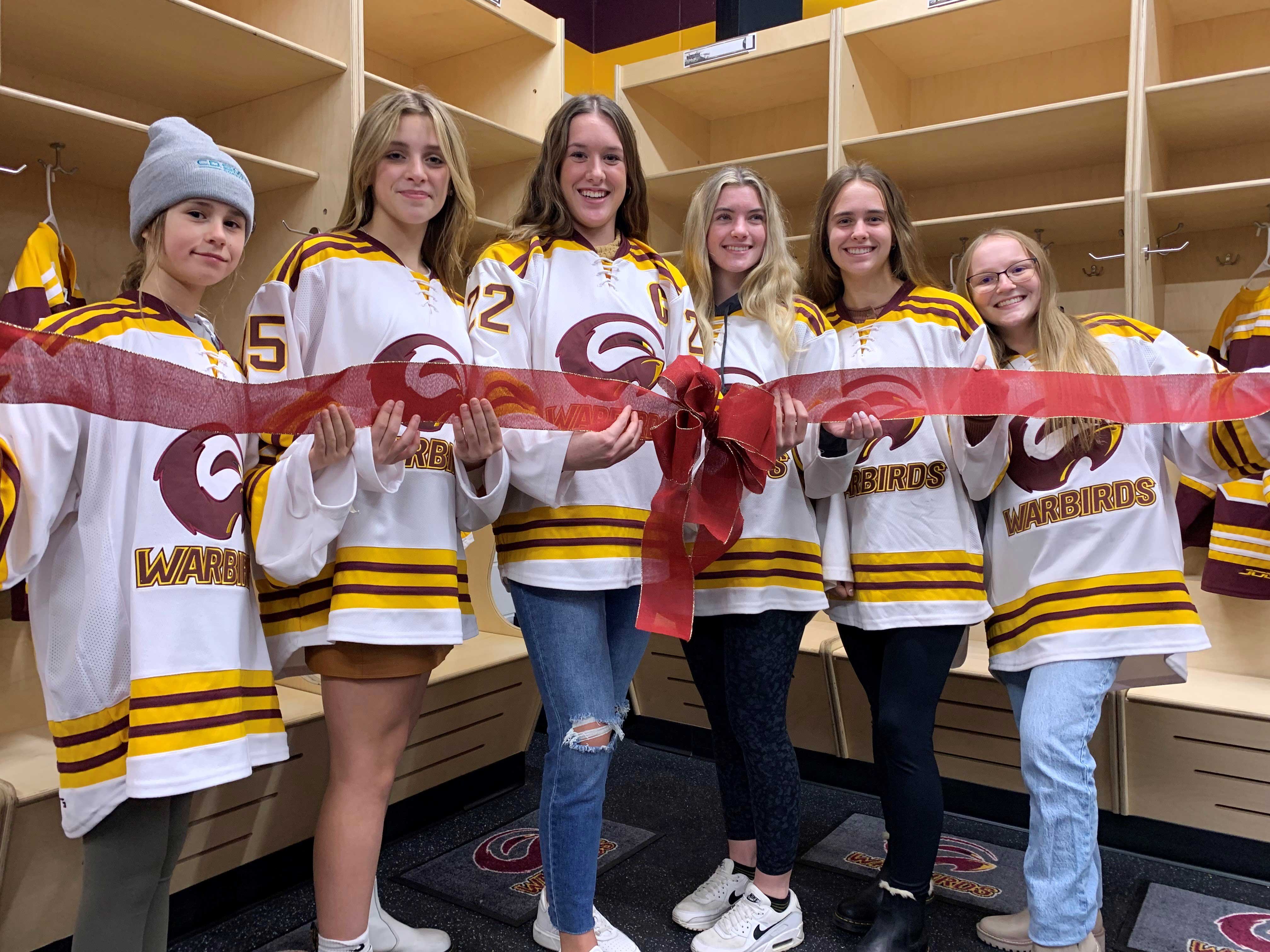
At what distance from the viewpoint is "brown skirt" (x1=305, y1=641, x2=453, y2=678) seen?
1508mm

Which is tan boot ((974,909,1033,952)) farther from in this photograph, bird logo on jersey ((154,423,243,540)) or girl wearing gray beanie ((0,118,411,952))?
bird logo on jersey ((154,423,243,540))

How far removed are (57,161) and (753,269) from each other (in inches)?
73.8

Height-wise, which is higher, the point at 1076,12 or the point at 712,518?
the point at 1076,12

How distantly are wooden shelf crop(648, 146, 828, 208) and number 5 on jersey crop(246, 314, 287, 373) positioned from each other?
2292mm

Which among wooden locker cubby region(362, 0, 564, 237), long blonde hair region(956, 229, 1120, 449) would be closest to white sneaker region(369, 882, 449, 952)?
long blonde hair region(956, 229, 1120, 449)

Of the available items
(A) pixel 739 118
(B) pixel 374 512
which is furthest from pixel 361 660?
(A) pixel 739 118

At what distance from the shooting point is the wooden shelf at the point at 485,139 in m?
3.04

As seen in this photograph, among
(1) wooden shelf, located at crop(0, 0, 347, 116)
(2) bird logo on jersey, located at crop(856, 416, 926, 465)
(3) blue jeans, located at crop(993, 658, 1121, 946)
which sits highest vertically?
(1) wooden shelf, located at crop(0, 0, 347, 116)

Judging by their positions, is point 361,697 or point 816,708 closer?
point 361,697

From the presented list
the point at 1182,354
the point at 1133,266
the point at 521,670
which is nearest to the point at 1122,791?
the point at 1182,354

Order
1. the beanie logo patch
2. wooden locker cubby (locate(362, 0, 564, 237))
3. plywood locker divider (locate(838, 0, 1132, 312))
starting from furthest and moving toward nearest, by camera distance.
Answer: wooden locker cubby (locate(362, 0, 564, 237)) → plywood locker divider (locate(838, 0, 1132, 312)) → the beanie logo patch

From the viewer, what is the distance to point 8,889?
1711 mm

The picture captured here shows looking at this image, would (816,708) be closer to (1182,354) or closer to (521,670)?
(521,670)

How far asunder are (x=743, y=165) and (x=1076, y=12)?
4.14 feet
